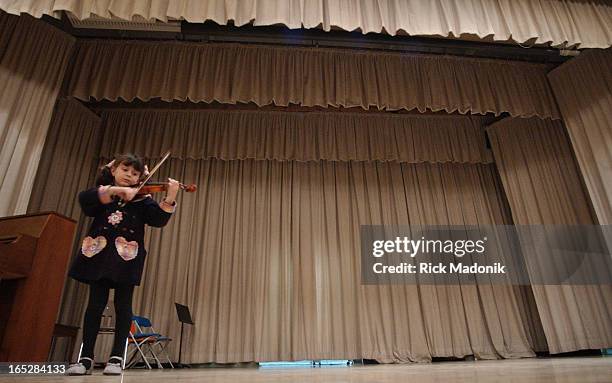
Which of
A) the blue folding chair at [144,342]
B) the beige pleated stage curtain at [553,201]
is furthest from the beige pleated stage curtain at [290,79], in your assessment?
the blue folding chair at [144,342]

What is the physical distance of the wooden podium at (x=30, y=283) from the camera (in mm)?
2301

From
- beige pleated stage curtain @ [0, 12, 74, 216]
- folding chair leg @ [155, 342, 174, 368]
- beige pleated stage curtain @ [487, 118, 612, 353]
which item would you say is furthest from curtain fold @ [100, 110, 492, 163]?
folding chair leg @ [155, 342, 174, 368]

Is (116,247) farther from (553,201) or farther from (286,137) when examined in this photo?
(553,201)

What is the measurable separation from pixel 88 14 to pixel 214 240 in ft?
10.2

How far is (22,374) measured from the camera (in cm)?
171

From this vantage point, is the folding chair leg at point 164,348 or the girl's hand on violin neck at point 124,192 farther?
the folding chair leg at point 164,348

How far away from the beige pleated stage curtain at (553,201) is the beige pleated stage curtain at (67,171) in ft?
18.5

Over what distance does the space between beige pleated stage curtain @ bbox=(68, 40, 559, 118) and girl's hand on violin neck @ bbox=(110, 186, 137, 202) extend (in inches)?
99.1

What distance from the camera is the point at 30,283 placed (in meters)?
2.38

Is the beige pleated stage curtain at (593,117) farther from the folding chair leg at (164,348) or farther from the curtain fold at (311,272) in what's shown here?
the folding chair leg at (164,348)

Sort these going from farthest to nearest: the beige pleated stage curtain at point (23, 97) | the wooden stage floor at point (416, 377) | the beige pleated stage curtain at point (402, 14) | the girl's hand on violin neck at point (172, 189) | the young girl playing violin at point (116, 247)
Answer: the beige pleated stage curtain at point (23, 97), the beige pleated stage curtain at point (402, 14), the girl's hand on violin neck at point (172, 189), the young girl playing violin at point (116, 247), the wooden stage floor at point (416, 377)

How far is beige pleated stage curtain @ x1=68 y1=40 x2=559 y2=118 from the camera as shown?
4.41 m

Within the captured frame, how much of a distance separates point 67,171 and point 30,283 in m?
2.90

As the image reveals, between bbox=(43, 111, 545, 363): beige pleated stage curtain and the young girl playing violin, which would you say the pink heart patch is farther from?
bbox=(43, 111, 545, 363): beige pleated stage curtain
